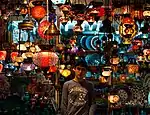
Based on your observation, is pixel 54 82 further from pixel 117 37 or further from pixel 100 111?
pixel 117 37

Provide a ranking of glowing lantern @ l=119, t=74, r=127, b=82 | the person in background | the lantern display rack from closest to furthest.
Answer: the person in background < the lantern display rack < glowing lantern @ l=119, t=74, r=127, b=82

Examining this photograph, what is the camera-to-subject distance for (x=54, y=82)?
11266mm

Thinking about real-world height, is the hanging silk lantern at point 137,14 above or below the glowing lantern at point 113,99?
above

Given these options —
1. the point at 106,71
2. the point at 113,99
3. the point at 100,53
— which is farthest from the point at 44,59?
the point at 100,53

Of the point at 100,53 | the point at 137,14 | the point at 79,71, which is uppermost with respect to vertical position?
the point at 137,14

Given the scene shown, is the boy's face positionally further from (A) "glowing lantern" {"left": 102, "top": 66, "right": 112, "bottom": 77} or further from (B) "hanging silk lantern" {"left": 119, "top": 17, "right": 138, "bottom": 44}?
(A) "glowing lantern" {"left": 102, "top": 66, "right": 112, "bottom": 77}

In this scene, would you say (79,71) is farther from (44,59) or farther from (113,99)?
(113,99)

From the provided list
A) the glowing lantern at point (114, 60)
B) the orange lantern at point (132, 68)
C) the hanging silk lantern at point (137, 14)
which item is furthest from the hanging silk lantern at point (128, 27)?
the orange lantern at point (132, 68)

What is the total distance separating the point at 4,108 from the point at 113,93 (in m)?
2.82

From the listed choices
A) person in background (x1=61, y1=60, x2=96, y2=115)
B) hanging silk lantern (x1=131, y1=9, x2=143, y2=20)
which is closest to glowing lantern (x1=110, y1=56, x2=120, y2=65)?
hanging silk lantern (x1=131, y1=9, x2=143, y2=20)

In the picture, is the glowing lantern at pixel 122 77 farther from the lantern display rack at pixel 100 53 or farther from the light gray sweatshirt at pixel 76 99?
the light gray sweatshirt at pixel 76 99

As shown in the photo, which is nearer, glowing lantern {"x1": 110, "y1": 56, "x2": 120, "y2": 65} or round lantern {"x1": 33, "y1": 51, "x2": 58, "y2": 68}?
round lantern {"x1": 33, "y1": 51, "x2": 58, "y2": 68}

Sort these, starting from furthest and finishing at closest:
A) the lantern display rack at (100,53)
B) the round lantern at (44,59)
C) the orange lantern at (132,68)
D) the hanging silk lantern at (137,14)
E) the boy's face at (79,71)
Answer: the orange lantern at (132,68) < the hanging silk lantern at (137,14) < the lantern display rack at (100,53) < the round lantern at (44,59) < the boy's face at (79,71)

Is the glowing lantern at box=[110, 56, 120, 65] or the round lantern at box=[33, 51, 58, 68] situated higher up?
the round lantern at box=[33, 51, 58, 68]
